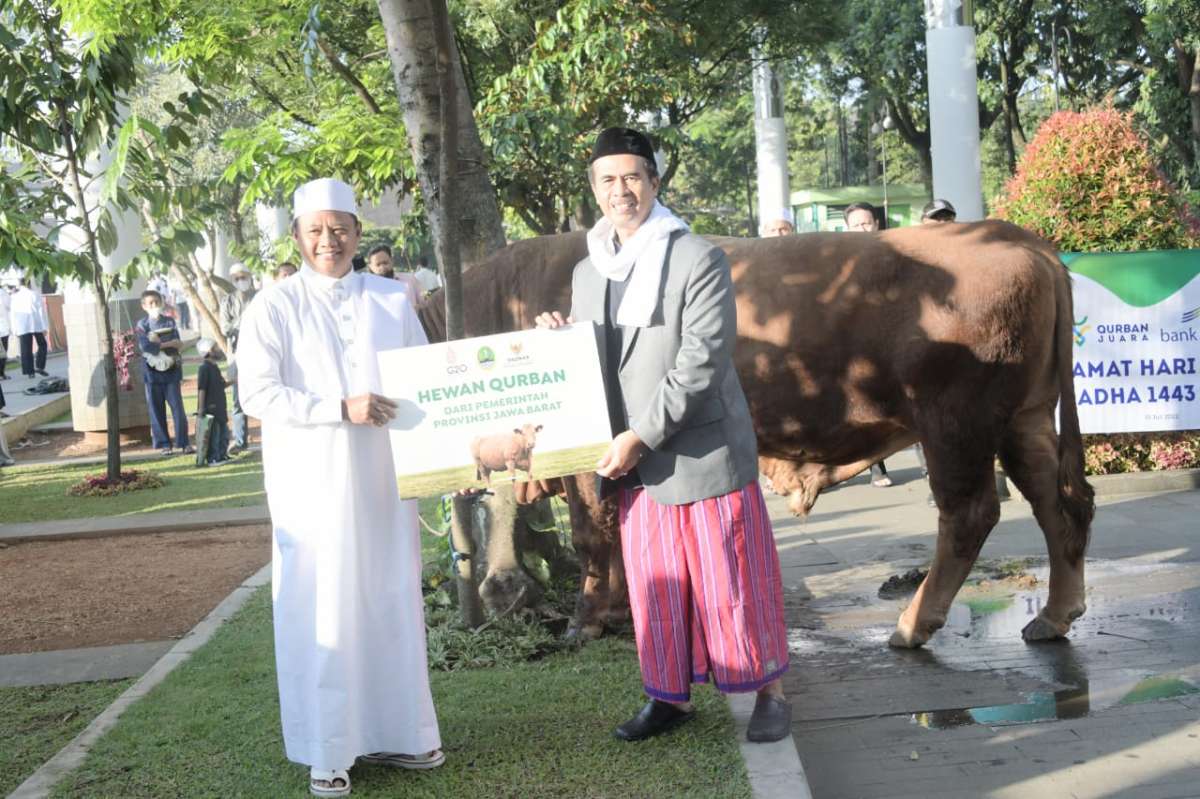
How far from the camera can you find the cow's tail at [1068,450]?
5.66m

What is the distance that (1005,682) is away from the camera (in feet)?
17.3

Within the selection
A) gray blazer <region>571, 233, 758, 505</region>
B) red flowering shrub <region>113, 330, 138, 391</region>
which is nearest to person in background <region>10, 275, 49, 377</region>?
red flowering shrub <region>113, 330, 138, 391</region>

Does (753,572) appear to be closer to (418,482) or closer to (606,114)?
(418,482)

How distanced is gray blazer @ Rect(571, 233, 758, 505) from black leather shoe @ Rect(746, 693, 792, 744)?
2.72 feet

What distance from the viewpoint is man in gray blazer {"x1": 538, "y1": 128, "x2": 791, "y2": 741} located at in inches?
166

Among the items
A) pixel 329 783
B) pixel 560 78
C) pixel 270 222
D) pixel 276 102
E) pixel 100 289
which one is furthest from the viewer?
A: pixel 270 222

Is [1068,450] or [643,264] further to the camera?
[1068,450]

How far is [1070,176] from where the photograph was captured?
9102 mm

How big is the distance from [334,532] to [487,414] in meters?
0.62

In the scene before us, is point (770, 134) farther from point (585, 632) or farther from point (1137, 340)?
point (585, 632)

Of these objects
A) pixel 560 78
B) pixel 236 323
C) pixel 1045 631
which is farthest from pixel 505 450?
pixel 236 323

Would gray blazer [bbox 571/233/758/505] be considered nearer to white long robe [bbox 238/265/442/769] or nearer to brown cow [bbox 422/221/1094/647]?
white long robe [bbox 238/265/442/769]

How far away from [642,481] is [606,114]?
1040cm

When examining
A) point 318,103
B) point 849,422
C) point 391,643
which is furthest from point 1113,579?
point 318,103
